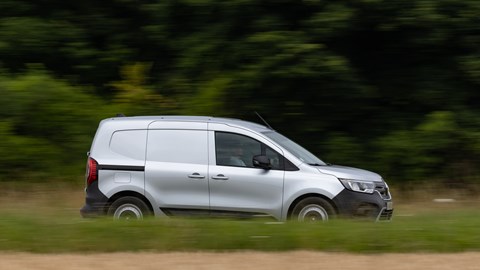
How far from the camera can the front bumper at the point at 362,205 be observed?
11023 mm

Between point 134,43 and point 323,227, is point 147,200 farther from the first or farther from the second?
point 134,43

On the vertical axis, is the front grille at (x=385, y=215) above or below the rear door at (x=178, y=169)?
below

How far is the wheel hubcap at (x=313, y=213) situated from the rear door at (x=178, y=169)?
1.37m

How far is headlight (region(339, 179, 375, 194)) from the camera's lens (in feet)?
36.5

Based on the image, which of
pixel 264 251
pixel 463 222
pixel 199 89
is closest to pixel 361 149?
pixel 199 89

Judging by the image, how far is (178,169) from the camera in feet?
37.0

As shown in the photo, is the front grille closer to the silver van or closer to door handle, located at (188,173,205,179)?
the silver van

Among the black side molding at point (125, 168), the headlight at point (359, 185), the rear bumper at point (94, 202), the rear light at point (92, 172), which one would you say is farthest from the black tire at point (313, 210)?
the rear light at point (92, 172)

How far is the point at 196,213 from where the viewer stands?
441 inches

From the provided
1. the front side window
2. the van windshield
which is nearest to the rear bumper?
the front side window

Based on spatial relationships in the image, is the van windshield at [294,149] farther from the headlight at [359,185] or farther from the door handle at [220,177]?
the door handle at [220,177]

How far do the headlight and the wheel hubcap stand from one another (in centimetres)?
50

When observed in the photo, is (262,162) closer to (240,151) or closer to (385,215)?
(240,151)

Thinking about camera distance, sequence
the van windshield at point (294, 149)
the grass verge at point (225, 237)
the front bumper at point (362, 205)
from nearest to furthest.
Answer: the grass verge at point (225, 237), the front bumper at point (362, 205), the van windshield at point (294, 149)
